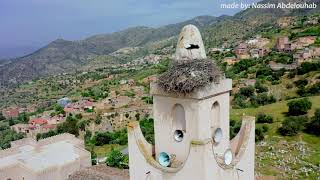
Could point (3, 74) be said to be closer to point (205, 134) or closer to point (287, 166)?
point (287, 166)

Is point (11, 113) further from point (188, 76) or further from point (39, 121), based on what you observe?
point (188, 76)

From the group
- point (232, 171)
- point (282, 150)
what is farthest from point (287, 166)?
point (232, 171)

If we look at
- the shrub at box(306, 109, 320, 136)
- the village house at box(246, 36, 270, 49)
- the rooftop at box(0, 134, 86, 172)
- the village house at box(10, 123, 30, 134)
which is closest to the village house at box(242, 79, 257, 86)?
the shrub at box(306, 109, 320, 136)

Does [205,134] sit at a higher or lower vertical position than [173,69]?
lower

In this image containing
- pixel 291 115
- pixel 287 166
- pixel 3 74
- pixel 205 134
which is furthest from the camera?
pixel 3 74

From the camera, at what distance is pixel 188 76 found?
23.9 feet

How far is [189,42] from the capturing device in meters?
7.62

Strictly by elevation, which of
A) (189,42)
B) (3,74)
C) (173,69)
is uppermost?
(189,42)

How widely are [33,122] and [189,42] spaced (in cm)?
5753

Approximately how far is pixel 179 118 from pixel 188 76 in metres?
0.93

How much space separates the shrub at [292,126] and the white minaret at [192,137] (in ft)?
98.7

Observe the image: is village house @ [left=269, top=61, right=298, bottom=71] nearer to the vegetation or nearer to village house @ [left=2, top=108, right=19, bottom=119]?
the vegetation

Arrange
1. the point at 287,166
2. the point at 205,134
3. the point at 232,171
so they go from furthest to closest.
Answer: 1. the point at 287,166
2. the point at 232,171
3. the point at 205,134

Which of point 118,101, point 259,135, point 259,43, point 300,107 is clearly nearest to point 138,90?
point 118,101
